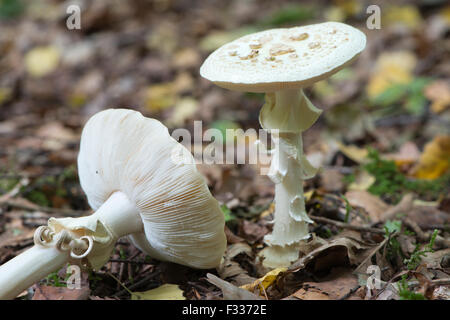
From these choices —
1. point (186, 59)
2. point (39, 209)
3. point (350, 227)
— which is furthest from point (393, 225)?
point (186, 59)

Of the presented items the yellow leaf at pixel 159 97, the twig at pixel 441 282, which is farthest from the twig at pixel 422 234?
the yellow leaf at pixel 159 97

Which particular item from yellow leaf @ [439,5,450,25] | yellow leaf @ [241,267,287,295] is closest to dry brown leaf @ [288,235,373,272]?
yellow leaf @ [241,267,287,295]

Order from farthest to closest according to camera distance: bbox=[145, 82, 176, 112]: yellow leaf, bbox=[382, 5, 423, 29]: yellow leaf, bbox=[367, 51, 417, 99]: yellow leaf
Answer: bbox=[382, 5, 423, 29]: yellow leaf < bbox=[145, 82, 176, 112]: yellow leaf < bbox=[367, 51, 417, 99]: yellow leaf

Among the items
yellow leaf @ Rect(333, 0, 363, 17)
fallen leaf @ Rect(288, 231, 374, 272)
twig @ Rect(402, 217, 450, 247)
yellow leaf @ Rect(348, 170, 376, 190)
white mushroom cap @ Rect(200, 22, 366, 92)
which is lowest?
yellow leaf @ Rect(348, 170, 376, 190)

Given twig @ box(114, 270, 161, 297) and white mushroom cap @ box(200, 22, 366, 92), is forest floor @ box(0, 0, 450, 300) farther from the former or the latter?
white mushroom cap @ box(200, 22, 366, 92)

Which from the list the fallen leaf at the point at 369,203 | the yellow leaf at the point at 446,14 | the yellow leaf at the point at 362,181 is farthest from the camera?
the yellow leaf at the point at 446,14

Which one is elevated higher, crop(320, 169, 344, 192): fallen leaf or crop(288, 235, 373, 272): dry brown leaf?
crop(288, 235, 373, 272): dry brown leaf

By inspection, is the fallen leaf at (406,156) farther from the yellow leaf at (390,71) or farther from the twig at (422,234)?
the yellow leaf at (390,71)
